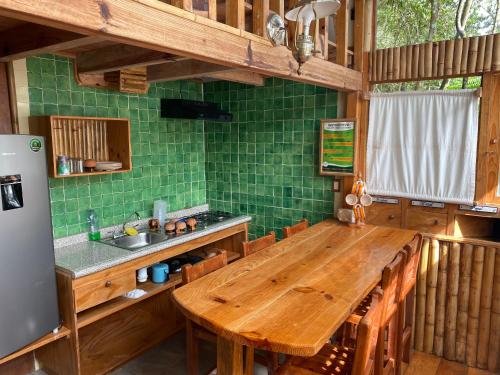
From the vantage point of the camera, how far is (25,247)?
2102mm

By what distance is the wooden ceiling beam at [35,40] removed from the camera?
1730 mm

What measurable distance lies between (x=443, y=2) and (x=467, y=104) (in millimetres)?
787

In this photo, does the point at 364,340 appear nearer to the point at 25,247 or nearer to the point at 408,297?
the point at 408,297

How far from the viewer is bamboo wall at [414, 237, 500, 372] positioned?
267 cm

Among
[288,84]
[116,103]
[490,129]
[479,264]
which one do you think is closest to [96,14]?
[116,103]

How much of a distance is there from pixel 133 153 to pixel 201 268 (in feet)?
5.16

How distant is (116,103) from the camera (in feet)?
10.1

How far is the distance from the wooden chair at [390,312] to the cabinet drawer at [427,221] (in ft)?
2.90

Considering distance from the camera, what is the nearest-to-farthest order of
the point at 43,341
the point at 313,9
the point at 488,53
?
the point at 313,9
the point at 43,341
the point at 488,53

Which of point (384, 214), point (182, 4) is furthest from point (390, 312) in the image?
point (182, 4)

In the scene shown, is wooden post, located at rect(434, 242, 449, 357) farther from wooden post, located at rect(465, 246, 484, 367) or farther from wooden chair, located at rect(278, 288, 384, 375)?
wooden chair, located at rect(278, 288, 384, 375)

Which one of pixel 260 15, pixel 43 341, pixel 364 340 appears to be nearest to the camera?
pixel 364 340

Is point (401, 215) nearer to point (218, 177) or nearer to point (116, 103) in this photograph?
point (218, 177)

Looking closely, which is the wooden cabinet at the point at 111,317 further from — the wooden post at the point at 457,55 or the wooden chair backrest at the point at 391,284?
the wooden post at the point at 457,55
